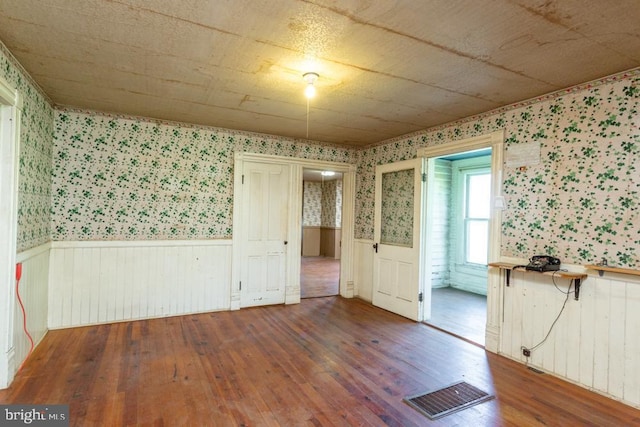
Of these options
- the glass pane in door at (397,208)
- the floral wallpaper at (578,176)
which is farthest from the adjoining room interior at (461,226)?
the floral wallpaper at (578,176)

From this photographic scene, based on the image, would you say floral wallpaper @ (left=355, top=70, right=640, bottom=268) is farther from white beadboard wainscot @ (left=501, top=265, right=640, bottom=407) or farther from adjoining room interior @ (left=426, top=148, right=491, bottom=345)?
adjoining room interior @ (left=426, top=148, right=491, bottom=345)

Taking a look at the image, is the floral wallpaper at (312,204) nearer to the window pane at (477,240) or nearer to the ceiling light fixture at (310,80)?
the window pane at (477,240)

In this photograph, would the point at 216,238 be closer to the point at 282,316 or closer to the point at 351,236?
the point at 282,316

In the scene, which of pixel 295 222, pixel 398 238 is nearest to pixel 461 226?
pixel 398 238

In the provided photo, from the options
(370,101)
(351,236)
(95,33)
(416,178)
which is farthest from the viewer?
(351,236)

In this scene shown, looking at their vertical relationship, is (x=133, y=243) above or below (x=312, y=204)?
below

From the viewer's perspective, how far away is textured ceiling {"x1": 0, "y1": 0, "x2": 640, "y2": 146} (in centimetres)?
191

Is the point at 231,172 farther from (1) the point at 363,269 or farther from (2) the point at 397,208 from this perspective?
(1) the point at 363,269

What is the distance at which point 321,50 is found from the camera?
2.39 metres

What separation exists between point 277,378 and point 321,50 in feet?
8.31

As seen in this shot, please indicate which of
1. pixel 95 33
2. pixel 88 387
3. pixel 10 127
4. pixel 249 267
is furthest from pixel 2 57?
pixel 249 267

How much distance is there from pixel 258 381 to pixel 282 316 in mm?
1721

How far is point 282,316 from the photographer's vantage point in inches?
175

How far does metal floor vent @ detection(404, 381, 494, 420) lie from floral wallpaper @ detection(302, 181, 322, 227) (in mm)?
8574
